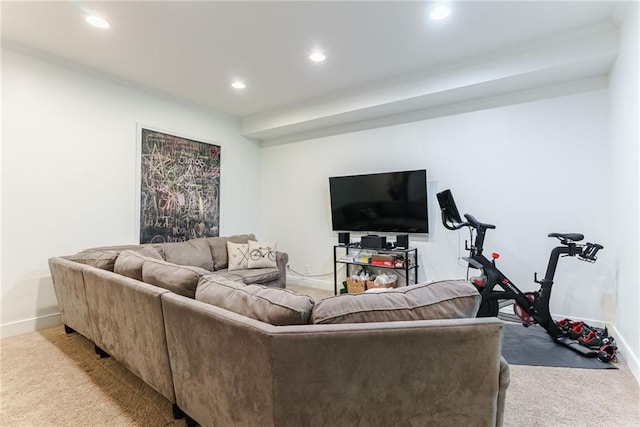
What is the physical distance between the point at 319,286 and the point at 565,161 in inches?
135

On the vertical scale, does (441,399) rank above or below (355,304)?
below

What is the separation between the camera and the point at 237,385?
3.92 ft

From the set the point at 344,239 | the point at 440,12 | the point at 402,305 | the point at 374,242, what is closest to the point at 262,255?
the point at 344,239

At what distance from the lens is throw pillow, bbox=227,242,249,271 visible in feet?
12.9

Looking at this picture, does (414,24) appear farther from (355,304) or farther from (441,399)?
(441,399)

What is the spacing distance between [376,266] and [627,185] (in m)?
2.47

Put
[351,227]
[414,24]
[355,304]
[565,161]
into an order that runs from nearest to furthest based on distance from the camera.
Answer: [355,304] → [414,24] → [565,161] → [351,227]

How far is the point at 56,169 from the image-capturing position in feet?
10.2

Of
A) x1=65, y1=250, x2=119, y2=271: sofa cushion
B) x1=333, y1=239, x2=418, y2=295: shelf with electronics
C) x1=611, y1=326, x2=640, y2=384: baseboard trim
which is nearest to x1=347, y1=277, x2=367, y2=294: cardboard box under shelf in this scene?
x1=333, y1=239, x2=418, y2=295: shelf with electronics

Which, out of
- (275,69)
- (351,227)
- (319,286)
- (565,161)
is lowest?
(319,286)

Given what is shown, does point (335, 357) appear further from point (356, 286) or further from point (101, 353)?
point (356, 286)

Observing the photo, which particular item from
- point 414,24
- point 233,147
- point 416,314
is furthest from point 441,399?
point 233,147

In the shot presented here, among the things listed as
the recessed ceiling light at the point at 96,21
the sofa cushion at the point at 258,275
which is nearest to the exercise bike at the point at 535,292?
the sofa cushion at the point at 258,275

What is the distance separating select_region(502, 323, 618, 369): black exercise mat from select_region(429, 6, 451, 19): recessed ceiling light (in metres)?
2.70
